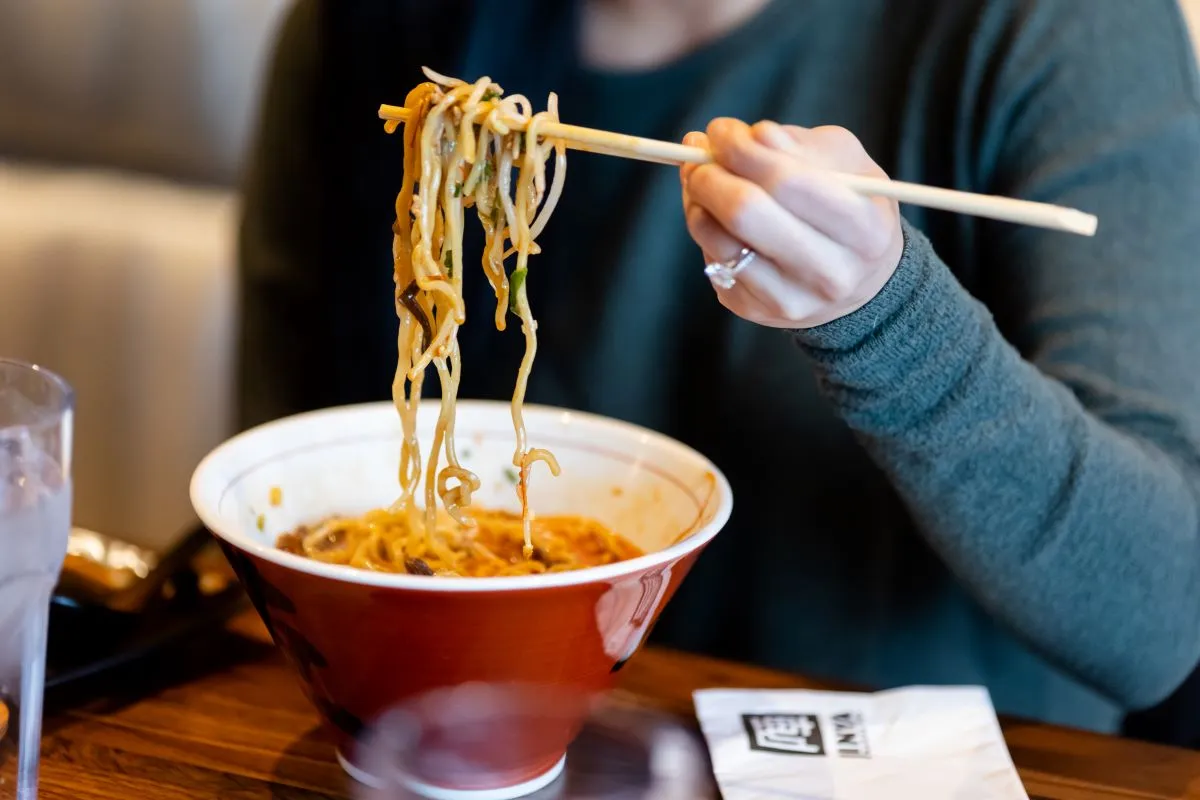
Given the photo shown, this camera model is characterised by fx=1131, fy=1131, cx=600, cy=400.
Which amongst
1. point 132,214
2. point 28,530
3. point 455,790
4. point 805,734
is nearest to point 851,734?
point 805,734

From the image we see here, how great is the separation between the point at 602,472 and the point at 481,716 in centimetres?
21

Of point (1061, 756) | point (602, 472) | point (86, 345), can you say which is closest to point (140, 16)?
point (86, 345)

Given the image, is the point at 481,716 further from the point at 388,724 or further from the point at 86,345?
the point at 86,345

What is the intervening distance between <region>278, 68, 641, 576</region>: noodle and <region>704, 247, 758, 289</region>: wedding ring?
120 mm

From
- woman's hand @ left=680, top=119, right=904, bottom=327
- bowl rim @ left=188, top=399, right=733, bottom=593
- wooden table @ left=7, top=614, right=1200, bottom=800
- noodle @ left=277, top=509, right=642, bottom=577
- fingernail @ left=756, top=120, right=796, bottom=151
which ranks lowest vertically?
wooden table @ left=7, top=614, right=1200, bottom=800

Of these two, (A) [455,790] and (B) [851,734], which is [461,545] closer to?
(A) [455,790]

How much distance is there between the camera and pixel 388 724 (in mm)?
593

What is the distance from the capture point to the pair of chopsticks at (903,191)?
521mm

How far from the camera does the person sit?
0.74 m

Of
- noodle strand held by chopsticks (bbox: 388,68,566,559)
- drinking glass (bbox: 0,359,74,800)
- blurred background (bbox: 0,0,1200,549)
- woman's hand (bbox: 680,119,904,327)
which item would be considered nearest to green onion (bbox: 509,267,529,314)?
noodle strand held by chopsticks (bbox: 388,68,566,559)

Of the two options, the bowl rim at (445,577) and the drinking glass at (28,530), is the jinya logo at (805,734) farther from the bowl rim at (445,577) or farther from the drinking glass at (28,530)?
the drinking glass at (28,530)

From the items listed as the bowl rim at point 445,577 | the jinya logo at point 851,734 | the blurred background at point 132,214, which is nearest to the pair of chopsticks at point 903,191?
the bowl rim at point 445,577

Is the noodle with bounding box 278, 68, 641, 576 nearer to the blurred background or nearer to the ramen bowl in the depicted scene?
the ramen bowl

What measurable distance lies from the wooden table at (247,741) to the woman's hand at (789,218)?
10.7 inches
